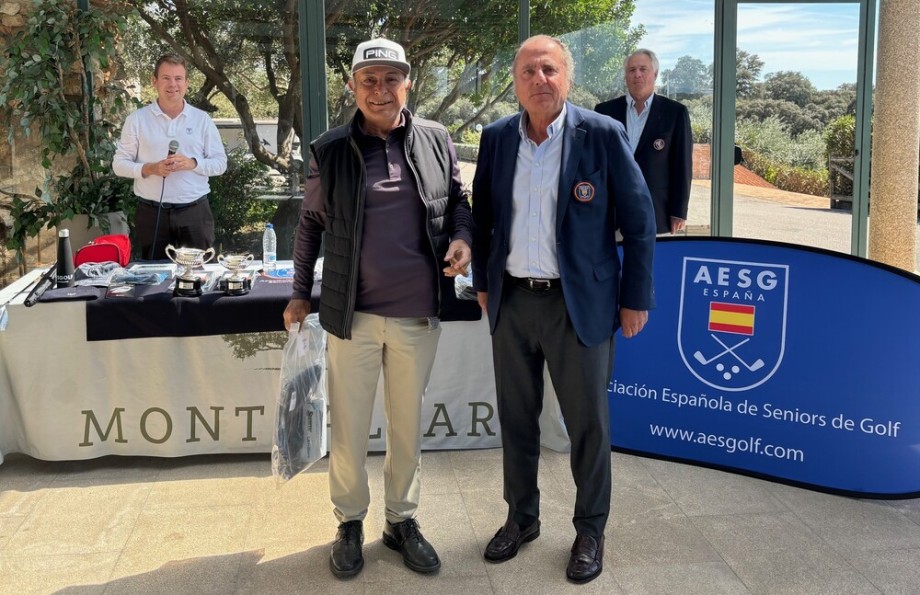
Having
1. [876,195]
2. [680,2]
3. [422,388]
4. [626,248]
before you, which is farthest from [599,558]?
[680,2]

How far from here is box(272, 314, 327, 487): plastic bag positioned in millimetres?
3203

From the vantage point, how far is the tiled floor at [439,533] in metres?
2.91

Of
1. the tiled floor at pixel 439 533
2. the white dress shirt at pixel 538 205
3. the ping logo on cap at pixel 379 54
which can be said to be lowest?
the tiled floor at pixel 439 533

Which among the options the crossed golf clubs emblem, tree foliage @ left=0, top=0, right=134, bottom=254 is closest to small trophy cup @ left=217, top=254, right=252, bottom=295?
the crossed golf clubs emblem

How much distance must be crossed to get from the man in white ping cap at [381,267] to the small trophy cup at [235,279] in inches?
34.7

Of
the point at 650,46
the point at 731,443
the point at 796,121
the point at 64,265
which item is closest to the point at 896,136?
the point at 796,121

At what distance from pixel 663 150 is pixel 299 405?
2.79 meters

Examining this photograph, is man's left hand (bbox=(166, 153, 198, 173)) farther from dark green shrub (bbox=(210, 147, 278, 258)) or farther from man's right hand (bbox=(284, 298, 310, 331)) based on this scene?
man's right hand (bbox=(284, 298, 310, 331))

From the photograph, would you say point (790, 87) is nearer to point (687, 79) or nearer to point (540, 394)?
point (687, 79)

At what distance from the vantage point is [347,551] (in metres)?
2.97

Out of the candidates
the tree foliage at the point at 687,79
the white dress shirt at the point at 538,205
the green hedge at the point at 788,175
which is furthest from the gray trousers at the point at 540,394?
the green hedge at the point at 788,175

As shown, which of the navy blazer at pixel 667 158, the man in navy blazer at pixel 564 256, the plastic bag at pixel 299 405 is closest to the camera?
the man in navy blazer at pixel 564 256

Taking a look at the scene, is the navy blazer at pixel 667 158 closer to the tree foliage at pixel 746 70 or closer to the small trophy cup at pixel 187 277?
the tree foliage at pixel 746 70

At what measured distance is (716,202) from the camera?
693cm
